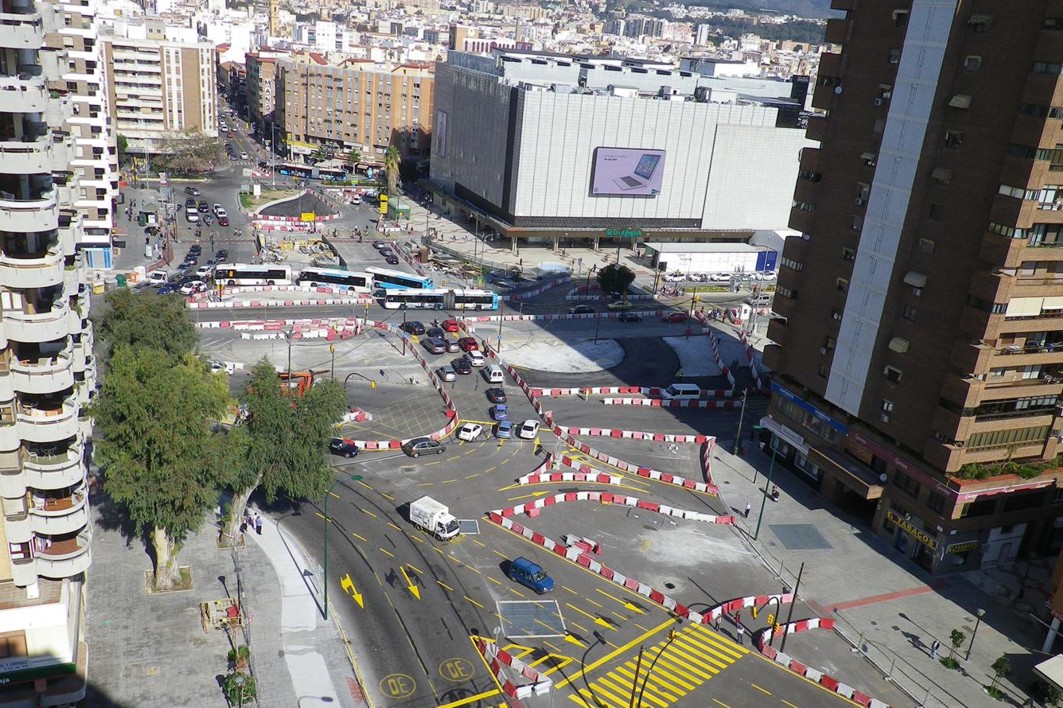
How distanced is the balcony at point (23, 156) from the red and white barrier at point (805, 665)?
47.5m

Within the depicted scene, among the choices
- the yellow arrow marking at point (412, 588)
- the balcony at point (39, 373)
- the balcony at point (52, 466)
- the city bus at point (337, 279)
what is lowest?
the yellow arrow marking at point (412, 588)

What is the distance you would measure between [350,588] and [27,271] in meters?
27.6

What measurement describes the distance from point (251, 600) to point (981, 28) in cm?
6155

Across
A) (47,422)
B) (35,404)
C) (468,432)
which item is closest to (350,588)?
(47,422)

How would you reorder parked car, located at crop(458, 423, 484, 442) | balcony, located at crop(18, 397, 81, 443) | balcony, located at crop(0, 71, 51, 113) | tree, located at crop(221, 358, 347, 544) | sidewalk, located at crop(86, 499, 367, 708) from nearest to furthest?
balcony, located at crop(0, 71, 51, 113) < balcony, located at crop(18, 397, 81, 443) < sidewalk, located at crop(86, 499, 367, 708) < tree, located at crop(221, 358, 347, 544) < parked car, located at crop(458, 423, 484, 442)

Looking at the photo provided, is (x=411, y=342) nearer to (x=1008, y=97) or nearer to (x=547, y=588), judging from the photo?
(x=547, y=588)

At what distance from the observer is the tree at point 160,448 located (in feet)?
157

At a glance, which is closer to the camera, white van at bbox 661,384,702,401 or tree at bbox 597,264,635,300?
white van at bbox 661,384,702,401

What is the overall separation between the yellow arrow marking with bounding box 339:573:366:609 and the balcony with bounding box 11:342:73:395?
22.3m

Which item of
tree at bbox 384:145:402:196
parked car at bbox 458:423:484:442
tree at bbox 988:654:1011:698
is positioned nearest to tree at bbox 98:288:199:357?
parked car at bbox 458:423:484:442

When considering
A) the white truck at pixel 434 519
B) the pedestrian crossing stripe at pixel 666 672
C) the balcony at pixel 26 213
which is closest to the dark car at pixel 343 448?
the white truck at pixel 434 519

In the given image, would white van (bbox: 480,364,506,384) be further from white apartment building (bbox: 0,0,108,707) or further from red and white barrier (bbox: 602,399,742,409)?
white apartment building (bbox: 0,0,108,707)

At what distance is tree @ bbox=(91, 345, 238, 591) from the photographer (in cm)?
4775

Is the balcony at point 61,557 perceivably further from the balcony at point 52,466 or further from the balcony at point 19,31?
the balcony at point 19,31
